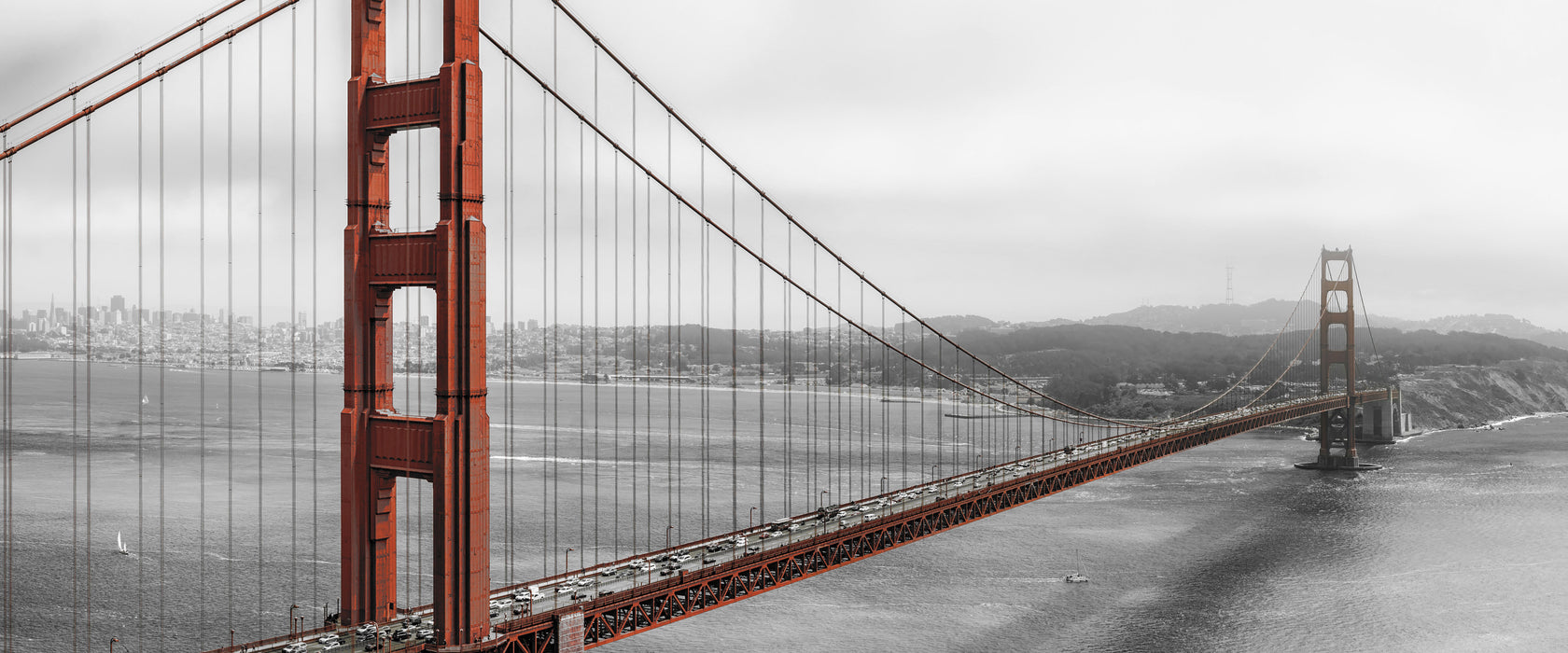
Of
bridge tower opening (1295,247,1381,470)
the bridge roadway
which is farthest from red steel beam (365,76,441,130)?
bridge tower opening (1295,247,1381,470)

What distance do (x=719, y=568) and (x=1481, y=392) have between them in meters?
150

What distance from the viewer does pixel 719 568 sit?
86.0 feet

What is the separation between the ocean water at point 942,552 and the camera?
38.8m

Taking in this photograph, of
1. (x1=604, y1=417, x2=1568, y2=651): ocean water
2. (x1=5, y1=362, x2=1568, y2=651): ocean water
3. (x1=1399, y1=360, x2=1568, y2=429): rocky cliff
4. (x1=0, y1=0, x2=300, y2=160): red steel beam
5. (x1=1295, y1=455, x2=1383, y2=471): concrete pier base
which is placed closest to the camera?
(x1=0, y1=0, x2=300, y2=160): red steel beam

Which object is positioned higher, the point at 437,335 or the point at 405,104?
the point at 405,104

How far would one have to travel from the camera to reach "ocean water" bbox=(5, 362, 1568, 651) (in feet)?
127

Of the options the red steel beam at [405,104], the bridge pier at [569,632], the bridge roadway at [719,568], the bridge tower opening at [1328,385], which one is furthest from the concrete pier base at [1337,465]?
the red steel beam at [405,104]

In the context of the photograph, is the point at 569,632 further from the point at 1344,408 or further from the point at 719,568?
the point at 1344,408

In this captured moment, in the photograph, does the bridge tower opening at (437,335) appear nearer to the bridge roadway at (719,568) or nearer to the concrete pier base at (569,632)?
the bridge roadway at (719,568)

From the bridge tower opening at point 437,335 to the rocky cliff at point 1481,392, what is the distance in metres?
130

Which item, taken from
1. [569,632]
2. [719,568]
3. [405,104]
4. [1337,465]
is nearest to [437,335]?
[405,104]

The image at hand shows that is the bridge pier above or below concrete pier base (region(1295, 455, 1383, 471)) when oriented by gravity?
above

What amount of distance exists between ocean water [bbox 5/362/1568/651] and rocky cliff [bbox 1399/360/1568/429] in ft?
128

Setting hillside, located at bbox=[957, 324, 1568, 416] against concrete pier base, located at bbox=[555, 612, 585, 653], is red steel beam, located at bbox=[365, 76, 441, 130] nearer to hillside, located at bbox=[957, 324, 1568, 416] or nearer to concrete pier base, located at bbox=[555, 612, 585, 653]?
concrete pier base, located at bbox=[555, 612, 585, 653]
